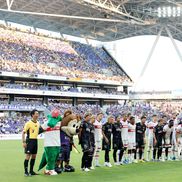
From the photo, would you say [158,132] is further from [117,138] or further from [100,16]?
[100,16]

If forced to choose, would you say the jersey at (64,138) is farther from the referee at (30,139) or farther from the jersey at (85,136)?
the referee at (30,139)

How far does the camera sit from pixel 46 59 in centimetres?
5866

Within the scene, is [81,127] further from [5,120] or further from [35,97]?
[35,97]

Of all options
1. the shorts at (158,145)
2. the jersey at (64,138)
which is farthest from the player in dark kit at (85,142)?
the shorts at (158,145)

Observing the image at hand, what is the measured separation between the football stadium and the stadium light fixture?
0.14 meters

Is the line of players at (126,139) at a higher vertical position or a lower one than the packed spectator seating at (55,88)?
lower

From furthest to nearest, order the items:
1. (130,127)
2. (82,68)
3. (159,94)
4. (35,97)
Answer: (159,94) < (82,68) < (35,97) < (130,127)

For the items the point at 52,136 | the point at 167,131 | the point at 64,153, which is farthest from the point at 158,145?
the point at 52,136

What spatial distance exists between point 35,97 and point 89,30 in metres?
16.4

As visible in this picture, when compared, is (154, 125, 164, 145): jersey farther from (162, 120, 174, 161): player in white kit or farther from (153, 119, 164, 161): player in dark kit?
(162, 120, 174, 161): player in white kit

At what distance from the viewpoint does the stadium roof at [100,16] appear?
166ft

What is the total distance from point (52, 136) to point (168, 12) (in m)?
46.9

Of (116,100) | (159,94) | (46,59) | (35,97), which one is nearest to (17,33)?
(46,59)

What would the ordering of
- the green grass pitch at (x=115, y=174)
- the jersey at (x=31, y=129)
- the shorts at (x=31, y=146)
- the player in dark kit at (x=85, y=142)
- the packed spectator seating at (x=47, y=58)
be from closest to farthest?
the green grass pitch at (x=115, y=174), the shorts at (x=31, y=146), the jersey at (x=31, y=129), the player in dark kit at (x=85, y=142), the packed spectator seating at (x=47, y=58)
